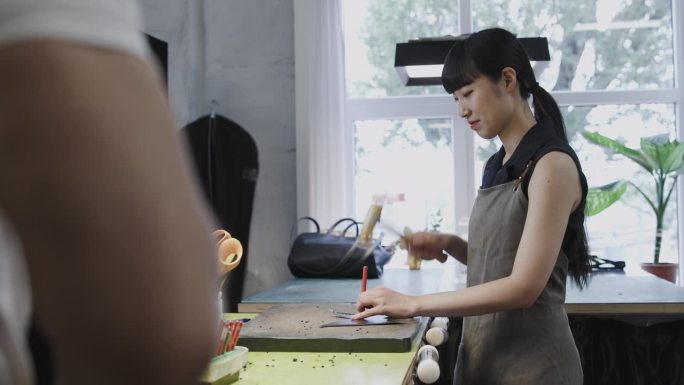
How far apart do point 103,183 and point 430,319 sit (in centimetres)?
183

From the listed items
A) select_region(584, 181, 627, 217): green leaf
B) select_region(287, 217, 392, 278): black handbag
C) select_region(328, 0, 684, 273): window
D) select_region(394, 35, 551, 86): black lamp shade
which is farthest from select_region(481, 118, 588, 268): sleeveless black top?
select_region(328, 0, 684, 273): window

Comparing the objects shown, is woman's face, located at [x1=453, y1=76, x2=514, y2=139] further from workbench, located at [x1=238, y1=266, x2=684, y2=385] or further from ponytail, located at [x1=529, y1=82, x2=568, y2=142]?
workbench, located at [x1=238, y1=266, x2=684, y2=385]

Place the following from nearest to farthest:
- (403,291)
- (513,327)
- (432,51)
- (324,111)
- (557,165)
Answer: (557,165) → (513,327) → (403,291) → (432,51) → (324,111)

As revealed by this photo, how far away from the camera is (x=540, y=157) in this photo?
5.17 ft

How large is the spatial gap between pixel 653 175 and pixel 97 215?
4046 mm

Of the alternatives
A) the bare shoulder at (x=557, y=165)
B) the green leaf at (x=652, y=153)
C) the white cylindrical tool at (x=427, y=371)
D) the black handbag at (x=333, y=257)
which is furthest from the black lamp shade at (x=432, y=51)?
the white cylindrical tool at (x=427, y=371)

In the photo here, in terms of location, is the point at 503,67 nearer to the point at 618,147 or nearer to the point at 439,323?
the point at 439,323

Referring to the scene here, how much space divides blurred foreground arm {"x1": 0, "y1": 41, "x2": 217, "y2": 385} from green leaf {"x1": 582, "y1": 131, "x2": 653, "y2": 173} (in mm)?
3893

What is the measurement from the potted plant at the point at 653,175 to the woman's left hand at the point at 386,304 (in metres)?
2.47

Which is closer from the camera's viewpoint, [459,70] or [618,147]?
[459,70]

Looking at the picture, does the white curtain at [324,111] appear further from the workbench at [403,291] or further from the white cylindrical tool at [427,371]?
the white cylindrical tool at [427,371]

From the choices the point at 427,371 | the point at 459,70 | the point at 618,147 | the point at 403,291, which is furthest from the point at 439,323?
the point at 618,147

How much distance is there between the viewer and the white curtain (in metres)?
4.05

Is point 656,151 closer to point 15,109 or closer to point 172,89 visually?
point 172,89
